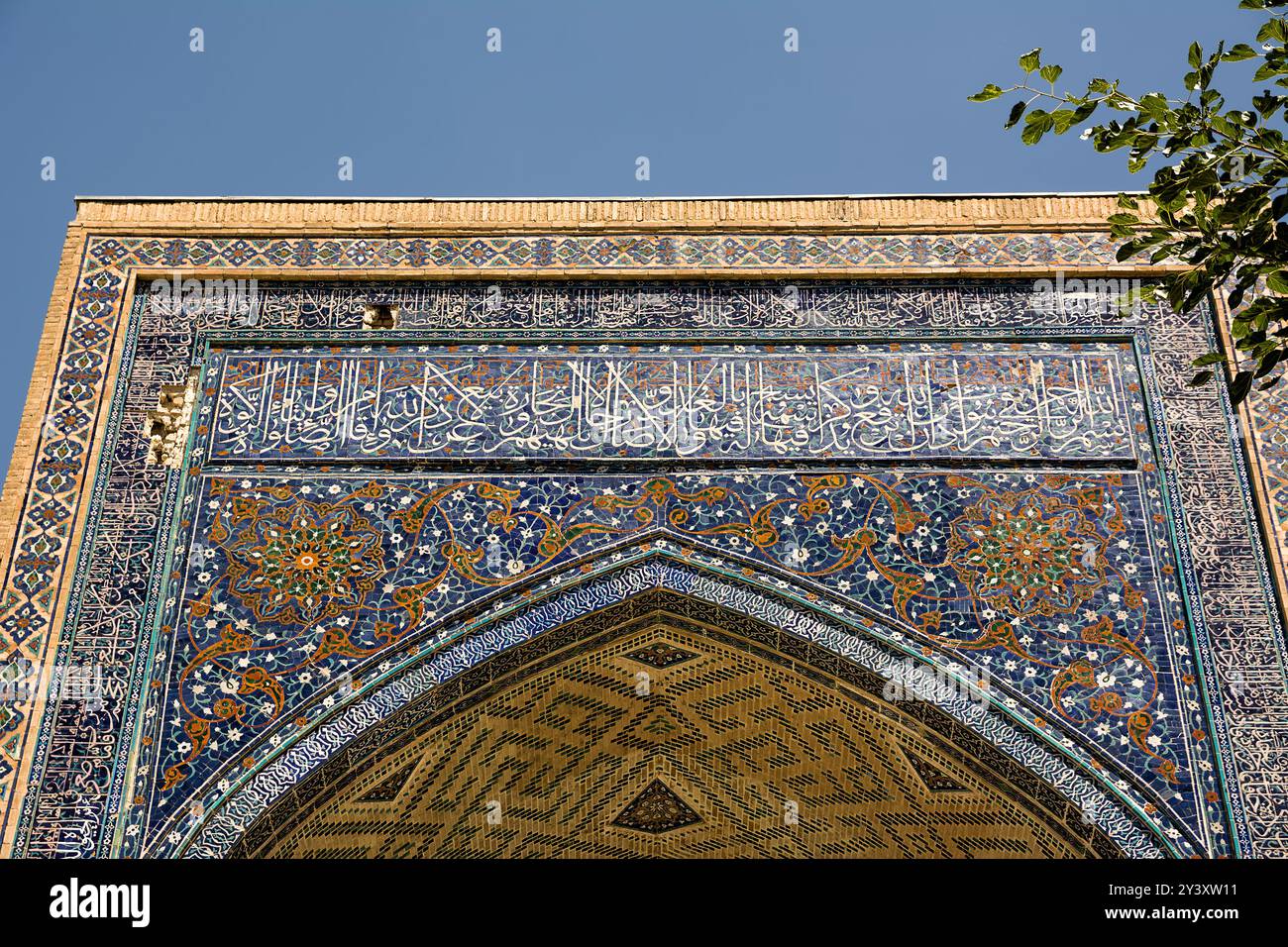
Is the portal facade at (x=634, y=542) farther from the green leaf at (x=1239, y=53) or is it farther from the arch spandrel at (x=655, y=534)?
the green leaf at (x=1239, y=53)

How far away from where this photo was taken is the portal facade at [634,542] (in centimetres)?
595

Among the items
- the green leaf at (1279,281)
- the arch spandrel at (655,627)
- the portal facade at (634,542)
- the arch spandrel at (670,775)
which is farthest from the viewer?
the arch spandrel at (670,775)

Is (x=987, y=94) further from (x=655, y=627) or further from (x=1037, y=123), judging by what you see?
(x=655, y=627)

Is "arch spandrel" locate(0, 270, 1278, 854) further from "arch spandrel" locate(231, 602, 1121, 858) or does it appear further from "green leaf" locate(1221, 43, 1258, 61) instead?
"green leaf" locate(1221, 43, 1258, 61)

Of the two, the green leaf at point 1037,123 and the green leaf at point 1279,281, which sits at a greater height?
the green leaf at point 1037,123

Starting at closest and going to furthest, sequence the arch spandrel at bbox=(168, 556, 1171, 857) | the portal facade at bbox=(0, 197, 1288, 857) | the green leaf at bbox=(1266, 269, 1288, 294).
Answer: the green leaf at bbox=(1266, 269, 1288, 294) < the arch spandrel at bbox=(168, 556, 1171, 857) < the portal facade at bbox=(0, 197, 1288, 857)

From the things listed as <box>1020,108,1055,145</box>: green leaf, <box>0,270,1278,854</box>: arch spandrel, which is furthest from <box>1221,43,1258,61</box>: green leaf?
<box>0,270,1278,854</box>: arch spandrel

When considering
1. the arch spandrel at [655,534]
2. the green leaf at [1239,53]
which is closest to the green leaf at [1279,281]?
the green leaf at [1239,53]

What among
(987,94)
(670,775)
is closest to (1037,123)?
(987,94)

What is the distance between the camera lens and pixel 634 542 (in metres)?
6.30

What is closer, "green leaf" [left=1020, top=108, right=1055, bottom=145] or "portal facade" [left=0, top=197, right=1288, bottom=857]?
"green leaf" [left=1020, top=108, right=1055, bottom=145]

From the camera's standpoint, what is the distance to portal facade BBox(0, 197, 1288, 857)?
19.5ft
